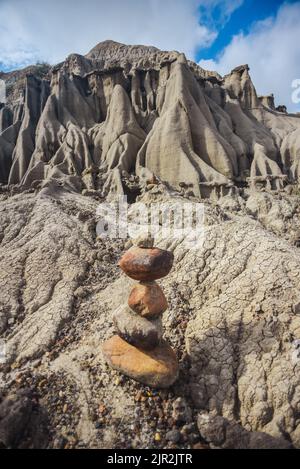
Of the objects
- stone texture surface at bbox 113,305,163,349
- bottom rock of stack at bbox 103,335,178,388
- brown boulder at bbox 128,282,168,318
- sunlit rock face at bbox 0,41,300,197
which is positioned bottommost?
bottom rock of stack at bbox 103,335,178,388

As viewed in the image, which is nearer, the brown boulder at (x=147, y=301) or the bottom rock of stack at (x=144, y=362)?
the bottom rock of stack at (x=144, y=362)

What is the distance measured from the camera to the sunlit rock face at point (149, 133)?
1764 centimetres

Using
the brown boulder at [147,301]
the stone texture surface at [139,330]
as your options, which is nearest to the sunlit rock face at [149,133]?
the brown boulder at [147,301]

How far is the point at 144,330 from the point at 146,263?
121 centimetres

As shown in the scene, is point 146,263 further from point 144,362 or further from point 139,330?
point 144,362

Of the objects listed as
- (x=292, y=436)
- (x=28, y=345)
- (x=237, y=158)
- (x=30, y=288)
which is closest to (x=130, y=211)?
(x=30, y=288)

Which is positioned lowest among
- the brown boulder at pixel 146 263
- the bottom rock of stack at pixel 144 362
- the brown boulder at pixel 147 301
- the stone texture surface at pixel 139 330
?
the bottom rock of stack at pixel 144 362

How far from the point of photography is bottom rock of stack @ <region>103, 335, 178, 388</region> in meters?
4.68

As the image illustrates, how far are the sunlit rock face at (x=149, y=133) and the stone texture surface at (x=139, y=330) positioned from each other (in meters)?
10.8

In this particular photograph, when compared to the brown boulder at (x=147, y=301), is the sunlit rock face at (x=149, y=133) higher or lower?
higher

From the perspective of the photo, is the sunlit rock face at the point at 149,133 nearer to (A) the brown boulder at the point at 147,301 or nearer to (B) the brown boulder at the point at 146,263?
(B) the brown boulder at the point at 146,263

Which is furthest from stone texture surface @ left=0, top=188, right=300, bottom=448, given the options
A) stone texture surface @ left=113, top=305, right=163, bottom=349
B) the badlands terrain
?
stone texture surface @ left=113, top=305, right=163, bottom=349

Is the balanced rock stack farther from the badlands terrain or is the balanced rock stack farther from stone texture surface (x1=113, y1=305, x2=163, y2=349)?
the badlands terrain

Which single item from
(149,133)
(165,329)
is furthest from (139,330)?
(149,133)
